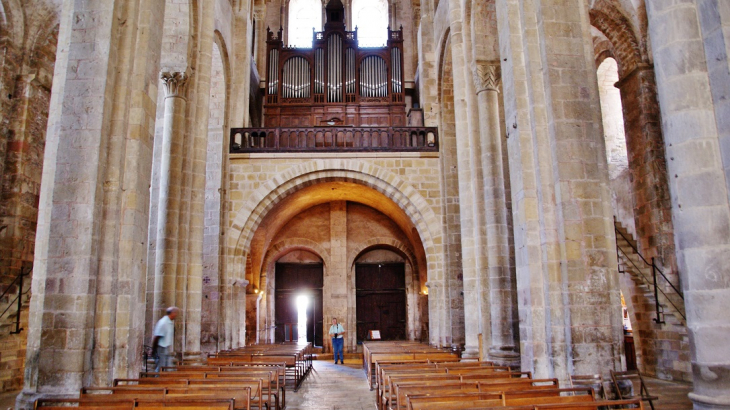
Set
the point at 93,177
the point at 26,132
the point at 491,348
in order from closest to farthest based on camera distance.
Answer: the point at 93,177 < the point at 491,348 < the point at 26,132

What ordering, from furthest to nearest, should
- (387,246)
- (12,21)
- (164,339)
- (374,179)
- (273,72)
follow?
(387,246) < (273,72) < (374,179) < (12,21) < (164,339)

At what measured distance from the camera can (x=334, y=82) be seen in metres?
20.8

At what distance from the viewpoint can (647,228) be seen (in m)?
12.5

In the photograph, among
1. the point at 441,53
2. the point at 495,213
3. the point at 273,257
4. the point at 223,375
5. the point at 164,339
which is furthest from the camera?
the point at 273,257

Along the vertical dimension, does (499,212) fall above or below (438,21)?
below

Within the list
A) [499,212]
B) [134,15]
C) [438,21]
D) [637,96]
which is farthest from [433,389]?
[438,21]

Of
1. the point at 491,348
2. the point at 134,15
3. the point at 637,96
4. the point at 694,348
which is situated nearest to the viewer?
the point at 694,348

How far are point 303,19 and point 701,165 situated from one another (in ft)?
69.1

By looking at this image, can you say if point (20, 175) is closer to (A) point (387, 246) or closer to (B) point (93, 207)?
(B) point (93, 207)

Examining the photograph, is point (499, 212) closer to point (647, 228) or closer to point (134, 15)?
point (647, 228)

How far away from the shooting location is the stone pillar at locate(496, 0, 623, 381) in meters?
6.88

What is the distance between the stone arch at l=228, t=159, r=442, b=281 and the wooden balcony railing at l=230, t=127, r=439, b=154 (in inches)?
22.6

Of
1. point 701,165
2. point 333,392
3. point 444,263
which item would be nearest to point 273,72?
point 444,263

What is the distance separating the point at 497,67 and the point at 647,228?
5.13 m
